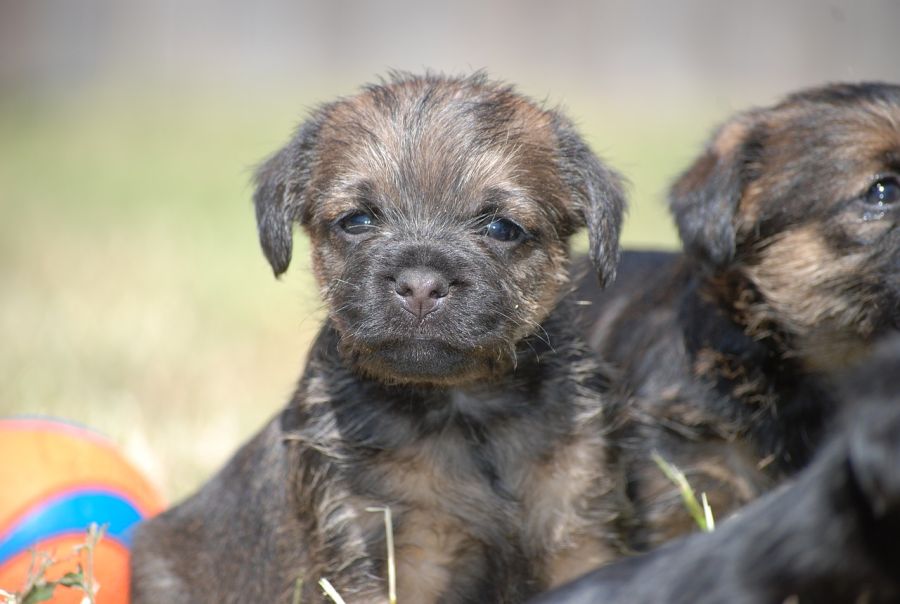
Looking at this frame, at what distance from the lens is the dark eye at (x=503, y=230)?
3.86m

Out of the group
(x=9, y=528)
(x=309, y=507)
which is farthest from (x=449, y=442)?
(x=9, y=528)

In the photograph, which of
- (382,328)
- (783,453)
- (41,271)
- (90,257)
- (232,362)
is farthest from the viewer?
(90,257)

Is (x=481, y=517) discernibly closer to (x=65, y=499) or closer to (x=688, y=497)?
(x=688, y=497)

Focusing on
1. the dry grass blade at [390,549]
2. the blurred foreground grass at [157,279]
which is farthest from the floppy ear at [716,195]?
the dry grass blade at [390,549]

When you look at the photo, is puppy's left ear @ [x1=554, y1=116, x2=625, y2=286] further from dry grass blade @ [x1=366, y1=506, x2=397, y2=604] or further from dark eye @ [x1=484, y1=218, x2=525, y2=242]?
dry grass blade @ [x1=366, y1=506, x2=397, y2=604]

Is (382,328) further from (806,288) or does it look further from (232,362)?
(232,362)

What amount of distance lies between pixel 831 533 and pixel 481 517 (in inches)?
72.9

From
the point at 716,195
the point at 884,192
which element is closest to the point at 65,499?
the point at 716,195

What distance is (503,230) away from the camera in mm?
3896

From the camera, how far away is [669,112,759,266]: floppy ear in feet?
13.8

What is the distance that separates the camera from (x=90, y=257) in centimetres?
1074

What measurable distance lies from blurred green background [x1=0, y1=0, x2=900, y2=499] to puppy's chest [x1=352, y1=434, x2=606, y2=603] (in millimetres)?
843

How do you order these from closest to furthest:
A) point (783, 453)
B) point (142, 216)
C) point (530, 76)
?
point (783, 453)
point (142, 216)
point (530, 76)

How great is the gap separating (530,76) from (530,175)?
20.1 metres
